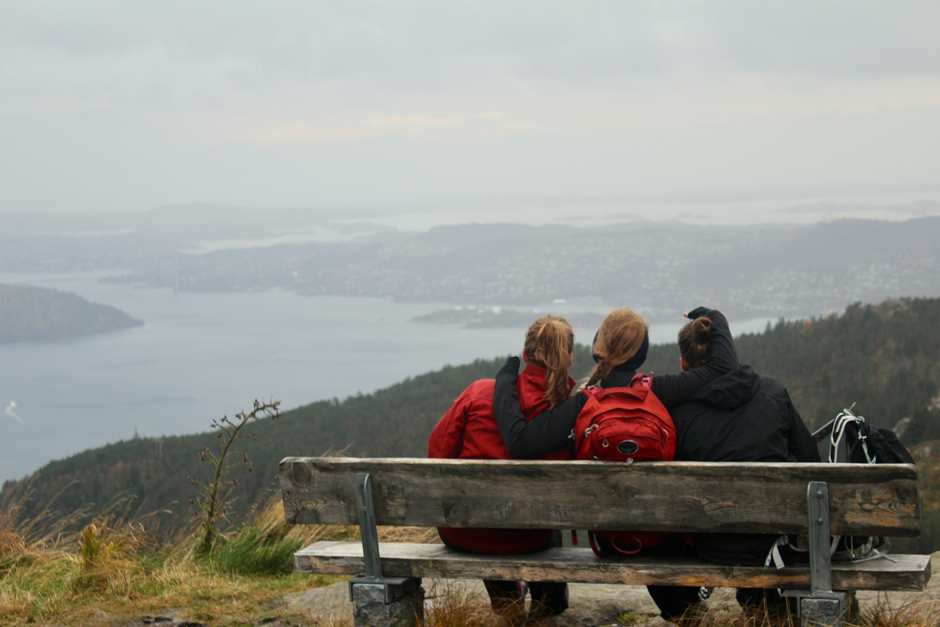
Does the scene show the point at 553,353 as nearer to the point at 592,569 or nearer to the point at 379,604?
the point at 592,569

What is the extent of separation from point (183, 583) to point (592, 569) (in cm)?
222

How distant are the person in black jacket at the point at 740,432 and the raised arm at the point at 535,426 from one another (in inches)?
14.0

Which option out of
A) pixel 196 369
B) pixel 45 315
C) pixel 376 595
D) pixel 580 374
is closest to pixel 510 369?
pixel 376 595

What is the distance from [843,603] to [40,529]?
4898mm

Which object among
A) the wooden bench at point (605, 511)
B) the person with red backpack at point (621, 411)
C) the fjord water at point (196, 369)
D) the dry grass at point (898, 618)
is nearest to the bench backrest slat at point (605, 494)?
the wooden bench at point (605, 511)

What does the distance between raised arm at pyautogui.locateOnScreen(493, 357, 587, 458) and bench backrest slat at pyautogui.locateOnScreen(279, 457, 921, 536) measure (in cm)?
19

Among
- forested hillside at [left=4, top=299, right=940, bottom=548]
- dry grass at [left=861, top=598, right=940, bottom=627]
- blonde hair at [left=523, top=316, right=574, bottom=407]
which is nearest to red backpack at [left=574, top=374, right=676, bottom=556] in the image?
blonde hair at [left=523, top=316, right=574, bottom=407]

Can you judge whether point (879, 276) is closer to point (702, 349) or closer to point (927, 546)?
point (927, 546)

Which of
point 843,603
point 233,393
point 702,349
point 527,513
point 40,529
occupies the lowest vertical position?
point 233,393

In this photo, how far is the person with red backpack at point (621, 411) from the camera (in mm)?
2361

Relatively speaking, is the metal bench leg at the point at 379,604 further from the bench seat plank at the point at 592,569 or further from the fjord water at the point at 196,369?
the fjord water at the point at 196,369

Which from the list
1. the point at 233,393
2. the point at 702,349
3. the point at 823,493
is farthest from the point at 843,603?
the point at 233,393

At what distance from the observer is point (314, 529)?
4566 millimetres

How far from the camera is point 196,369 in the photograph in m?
158
